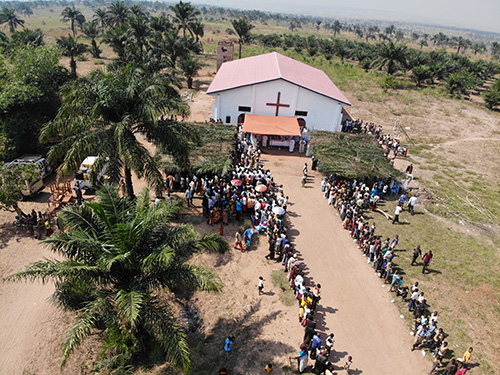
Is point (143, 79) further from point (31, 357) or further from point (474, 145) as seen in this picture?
point (474, 145)

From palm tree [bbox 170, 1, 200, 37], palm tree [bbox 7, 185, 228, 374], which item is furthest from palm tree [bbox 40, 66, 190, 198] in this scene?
palm tree [bbox 170, 1, 200, 37]

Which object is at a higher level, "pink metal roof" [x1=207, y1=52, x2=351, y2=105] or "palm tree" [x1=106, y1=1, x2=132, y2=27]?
"palm tree" [x1=106, y1=1, x2=132, y2=27]

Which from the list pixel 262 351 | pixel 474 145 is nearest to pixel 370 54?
pixel 474 145

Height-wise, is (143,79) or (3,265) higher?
(143,79)

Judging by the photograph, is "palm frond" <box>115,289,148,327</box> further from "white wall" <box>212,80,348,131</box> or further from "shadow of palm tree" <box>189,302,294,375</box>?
"white wall" <box>212,80,348,131</box>

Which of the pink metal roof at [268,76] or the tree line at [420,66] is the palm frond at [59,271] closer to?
the pink metal roof at [268,76]

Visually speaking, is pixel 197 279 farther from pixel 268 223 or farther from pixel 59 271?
pixel 268 223

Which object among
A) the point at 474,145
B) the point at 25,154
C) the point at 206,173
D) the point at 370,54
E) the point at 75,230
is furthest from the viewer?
the point at 370,54
